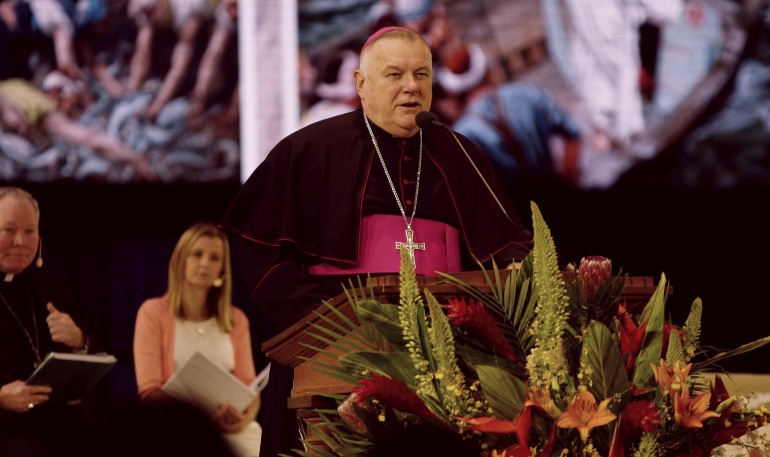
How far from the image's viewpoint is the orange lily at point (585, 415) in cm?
187

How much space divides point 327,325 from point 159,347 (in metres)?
3.23

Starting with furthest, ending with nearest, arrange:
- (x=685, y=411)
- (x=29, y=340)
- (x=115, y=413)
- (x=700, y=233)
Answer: (x=700, y=233) < (x=29, y=340) < (x=685, y=411) < (x=115, y=413)

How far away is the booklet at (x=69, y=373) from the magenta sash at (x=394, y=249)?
54.2 inches

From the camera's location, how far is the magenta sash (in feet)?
9.76

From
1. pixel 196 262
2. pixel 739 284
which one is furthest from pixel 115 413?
pixel 739 284

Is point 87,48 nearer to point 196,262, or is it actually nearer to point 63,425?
point 196,262

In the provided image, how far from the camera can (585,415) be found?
1886mm

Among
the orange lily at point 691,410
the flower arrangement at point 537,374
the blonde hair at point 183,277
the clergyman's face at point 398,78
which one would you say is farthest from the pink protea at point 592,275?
the blonde hair at point 183,277

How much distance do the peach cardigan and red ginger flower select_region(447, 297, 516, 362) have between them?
11.2 feet

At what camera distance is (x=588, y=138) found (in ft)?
21.9

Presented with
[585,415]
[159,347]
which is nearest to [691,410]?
[585,415]

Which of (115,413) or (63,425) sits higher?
(115,413)

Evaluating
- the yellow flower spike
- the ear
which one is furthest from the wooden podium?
the ear

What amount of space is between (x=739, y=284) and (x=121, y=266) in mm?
3705
